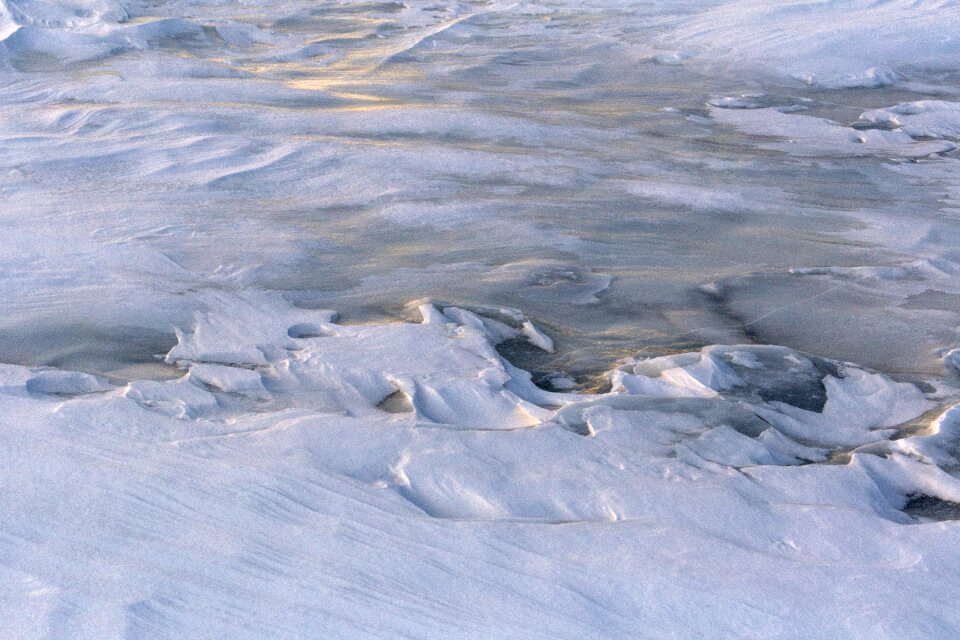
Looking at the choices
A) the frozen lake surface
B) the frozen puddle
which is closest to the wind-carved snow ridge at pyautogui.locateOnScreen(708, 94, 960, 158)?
the frozen lake surface

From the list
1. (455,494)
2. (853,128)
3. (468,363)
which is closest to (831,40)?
(853,128)

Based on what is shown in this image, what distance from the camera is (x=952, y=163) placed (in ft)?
14.3

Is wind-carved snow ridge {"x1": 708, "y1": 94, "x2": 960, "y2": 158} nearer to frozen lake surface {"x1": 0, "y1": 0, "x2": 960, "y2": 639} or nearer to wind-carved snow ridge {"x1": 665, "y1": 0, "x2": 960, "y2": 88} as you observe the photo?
frozen lake surface {"x1": 0, "y1": 0, "x2": 960, "y2": 639}

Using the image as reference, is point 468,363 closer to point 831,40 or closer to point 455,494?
point 455,494

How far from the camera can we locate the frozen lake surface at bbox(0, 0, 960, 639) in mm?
1520

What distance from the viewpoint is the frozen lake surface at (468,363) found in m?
1.52

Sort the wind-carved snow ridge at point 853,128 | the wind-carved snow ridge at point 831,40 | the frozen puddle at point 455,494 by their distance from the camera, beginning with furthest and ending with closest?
the wind-carved snow ridge at point 831,40, the wind-carved snow ridge at point 853,128, the frozen puddle at point 455,494

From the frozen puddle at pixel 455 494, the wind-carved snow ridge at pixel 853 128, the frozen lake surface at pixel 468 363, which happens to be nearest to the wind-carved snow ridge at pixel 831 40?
the wind-carved snow ridge at pixel 853 128

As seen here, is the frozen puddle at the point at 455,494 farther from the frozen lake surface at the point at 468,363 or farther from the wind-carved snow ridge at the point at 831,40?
the wind-carved snow ridge at the point at 831,40

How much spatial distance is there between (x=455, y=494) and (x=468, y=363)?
567 mm

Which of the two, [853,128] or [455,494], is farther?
[853,128]

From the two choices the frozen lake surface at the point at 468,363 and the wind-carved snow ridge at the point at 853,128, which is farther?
the wind-carved snow ridge at the point at 853,128

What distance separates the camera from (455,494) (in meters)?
1.79

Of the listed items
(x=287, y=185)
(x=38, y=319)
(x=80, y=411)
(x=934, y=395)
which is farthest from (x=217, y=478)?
(x=287, y=185)
